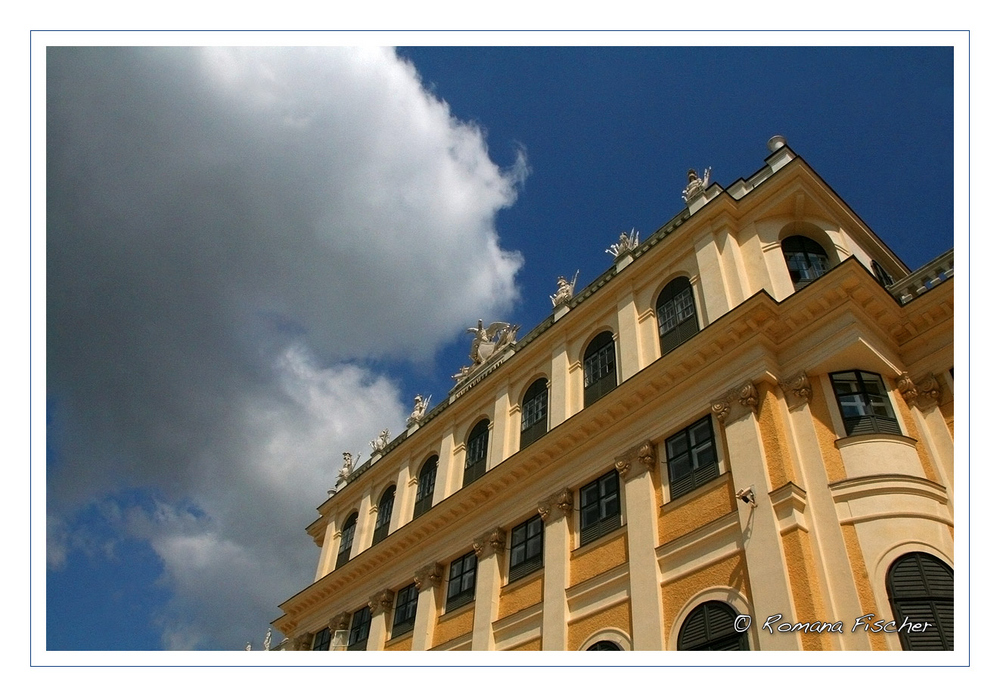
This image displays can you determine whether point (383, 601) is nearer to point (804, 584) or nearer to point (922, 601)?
point (804, 584)

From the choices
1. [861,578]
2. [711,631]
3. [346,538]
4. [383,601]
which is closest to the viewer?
[861,578]

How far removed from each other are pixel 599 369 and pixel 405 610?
31.8 feet

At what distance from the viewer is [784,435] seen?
14.3 metres

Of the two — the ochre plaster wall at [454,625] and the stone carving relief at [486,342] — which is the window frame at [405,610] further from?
the stone carving relief at [486,342]

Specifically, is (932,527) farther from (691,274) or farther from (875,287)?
(691,274)

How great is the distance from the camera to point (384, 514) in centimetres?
2769

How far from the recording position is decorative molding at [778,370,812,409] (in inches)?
581

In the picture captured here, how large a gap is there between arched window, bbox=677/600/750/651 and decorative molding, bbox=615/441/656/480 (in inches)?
141

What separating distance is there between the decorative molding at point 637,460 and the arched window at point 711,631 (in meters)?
3.57

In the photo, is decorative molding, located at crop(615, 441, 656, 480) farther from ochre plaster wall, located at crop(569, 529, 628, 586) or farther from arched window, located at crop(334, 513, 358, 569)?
arched window, located at crop(334, 513, 358, 569)

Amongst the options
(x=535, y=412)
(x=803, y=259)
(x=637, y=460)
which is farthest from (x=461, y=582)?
(x=803, y=259)

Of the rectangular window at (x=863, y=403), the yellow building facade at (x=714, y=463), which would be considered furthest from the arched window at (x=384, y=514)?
the rectangular window at (x=863, y=403)

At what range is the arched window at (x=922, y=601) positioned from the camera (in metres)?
11.1
